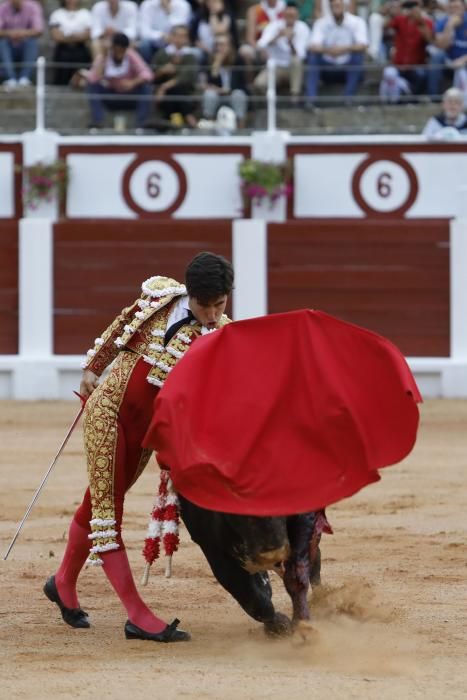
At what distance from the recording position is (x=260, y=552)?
11.9 feet

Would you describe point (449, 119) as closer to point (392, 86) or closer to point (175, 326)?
point (392, 86)

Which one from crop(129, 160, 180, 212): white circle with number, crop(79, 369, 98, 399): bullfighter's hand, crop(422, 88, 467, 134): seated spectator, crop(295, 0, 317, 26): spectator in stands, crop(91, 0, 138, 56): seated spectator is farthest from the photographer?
crop(295, 0, 317, 26): spectator in stands

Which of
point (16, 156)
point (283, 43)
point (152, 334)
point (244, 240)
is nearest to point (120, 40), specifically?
point (16, 156)

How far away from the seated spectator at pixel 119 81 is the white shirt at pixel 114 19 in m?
0.37

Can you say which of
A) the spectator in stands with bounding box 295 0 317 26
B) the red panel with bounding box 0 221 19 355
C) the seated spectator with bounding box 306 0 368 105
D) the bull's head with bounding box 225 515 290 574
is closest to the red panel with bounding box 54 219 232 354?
the red panel with bounding box 0 221 19 355

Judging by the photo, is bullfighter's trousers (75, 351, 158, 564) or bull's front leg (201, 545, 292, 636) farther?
bullfighter's trousers (75, 351, 158, 564)

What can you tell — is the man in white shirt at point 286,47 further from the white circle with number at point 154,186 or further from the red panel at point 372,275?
the red panel at point 372,275

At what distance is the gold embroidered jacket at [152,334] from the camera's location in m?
3.86

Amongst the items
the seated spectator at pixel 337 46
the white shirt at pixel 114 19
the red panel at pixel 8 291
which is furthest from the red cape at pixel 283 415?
the white shirt at pixel 114 19

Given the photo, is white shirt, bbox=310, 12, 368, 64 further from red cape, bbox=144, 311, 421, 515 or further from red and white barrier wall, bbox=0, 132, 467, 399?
red cape, bbox=144, 311, 421, 515

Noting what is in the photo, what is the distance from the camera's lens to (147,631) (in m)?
3.86

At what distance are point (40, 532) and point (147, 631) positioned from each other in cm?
184

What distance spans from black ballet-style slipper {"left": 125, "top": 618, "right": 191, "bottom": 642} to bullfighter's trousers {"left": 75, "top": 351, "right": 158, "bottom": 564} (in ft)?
0.63

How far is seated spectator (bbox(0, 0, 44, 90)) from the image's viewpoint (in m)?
10.7
